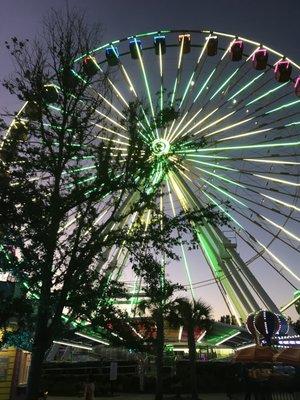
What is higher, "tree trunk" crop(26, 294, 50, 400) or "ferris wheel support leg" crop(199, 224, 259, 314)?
"ferris wheel support leg" crop(199, 224, 259, 314)

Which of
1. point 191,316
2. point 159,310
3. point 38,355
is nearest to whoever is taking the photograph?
point 38,355

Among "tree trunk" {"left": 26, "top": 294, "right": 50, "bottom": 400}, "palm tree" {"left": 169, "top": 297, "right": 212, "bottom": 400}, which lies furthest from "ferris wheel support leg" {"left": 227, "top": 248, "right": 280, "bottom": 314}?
"tree trunk" {"left": 26, "top": 294, "right": 50, "bottom": 400}

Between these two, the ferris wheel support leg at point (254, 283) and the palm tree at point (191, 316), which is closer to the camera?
the ferris wheel support leg at point (254, 283)

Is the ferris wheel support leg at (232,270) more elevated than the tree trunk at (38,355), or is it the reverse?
the ferris wheel support leg at (232,270)

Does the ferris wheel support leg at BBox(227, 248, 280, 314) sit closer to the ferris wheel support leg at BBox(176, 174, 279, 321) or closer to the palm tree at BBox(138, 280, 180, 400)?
the ferris wheel support leg at BBox(176, 174, 279, 321)

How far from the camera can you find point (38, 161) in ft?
33.0

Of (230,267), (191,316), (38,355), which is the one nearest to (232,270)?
(230,267)

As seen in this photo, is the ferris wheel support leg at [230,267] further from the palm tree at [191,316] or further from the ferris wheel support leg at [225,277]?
the palm tree at [191,316]

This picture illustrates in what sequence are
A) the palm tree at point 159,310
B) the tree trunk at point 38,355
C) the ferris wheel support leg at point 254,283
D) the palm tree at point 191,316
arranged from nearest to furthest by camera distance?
1. the tree trunk at point 38,355
2. the palm tree at point 159,310
3. the ferris wheel support leg at point 254,283
4. the palm tree at point 191,316

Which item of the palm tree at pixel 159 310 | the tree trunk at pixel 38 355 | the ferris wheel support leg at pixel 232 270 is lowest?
the tree trunk at pixel 38 355

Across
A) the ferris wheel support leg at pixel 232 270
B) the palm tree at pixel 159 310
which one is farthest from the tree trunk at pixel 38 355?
the ferris wheel support leg at pixel 232 270

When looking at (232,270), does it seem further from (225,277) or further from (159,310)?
(159,310)

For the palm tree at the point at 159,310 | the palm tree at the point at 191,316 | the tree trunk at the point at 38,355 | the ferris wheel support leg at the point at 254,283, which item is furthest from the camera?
the palm tree at the point at 191,316

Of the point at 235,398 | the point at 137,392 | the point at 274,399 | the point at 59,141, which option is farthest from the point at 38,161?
the point at 137,392
